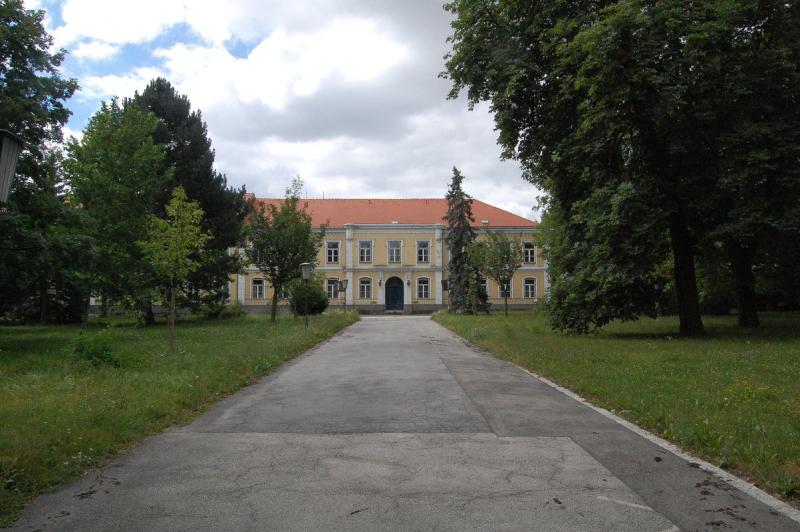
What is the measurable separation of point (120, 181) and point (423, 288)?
1466 inches

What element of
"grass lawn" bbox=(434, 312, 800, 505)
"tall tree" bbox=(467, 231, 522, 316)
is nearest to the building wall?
"tall tree" bbox=(467, 231, 522, 316)

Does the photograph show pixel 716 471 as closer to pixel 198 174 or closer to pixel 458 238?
pixel 198 174

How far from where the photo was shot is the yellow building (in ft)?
207

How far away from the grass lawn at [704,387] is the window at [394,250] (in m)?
44.7

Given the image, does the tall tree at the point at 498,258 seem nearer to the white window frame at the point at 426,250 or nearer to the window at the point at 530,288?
the white window frame at the point at 426,250

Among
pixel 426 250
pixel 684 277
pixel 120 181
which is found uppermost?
pixel 120 181

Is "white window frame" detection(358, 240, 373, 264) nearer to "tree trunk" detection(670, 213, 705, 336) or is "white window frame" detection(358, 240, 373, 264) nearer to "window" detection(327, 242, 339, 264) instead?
"window" detection(327, 242, 339, 264)

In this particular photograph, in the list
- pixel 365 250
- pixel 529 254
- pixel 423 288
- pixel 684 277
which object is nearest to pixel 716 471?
pixel 684 277

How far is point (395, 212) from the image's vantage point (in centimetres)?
6806

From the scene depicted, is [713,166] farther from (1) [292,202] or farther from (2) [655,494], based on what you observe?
(1) [292,202]

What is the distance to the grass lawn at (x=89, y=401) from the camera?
5449 millimetres

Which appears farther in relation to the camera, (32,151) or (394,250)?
(394,250)

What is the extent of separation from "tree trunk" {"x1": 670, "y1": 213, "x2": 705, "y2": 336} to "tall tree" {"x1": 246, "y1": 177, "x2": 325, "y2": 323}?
1920 centimetres

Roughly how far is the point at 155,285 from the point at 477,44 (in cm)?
2117
